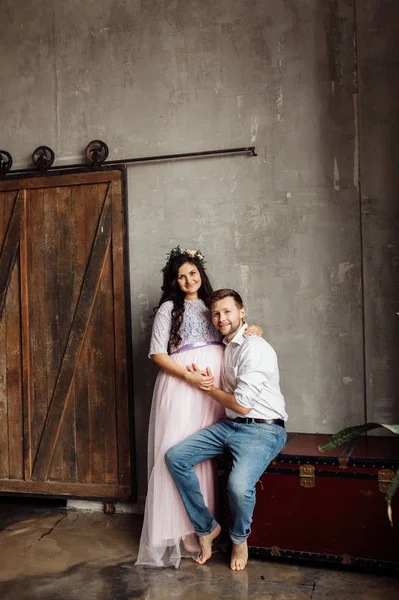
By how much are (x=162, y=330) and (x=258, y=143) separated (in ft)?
4.81

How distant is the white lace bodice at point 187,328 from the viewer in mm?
3879

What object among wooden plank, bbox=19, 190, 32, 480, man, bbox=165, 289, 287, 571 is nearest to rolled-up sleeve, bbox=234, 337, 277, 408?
man, bbox=165, 289, 287, 571

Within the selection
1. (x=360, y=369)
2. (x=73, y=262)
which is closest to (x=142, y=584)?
(x=360, y=369)

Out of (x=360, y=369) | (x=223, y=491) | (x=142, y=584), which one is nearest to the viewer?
(x=142, y=584)

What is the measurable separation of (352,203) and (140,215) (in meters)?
1.53

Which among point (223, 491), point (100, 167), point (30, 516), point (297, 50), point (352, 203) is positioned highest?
point (297, 50)

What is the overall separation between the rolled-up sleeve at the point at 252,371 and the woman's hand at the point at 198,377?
215mm

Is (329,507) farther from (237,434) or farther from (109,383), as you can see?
(109,383)

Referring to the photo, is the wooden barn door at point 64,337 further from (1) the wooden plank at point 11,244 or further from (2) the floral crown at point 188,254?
(2) the floral crown at point 188,254

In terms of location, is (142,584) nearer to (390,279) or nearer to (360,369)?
(360,369)

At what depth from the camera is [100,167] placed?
4590mm

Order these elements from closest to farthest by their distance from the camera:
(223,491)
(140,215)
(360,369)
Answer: (223,491)
(360,369)
(140,215)

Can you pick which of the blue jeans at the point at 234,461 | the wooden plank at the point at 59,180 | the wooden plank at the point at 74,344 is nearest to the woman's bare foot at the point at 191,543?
the blue jeans at the point at 234,461

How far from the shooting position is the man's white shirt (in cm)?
342
